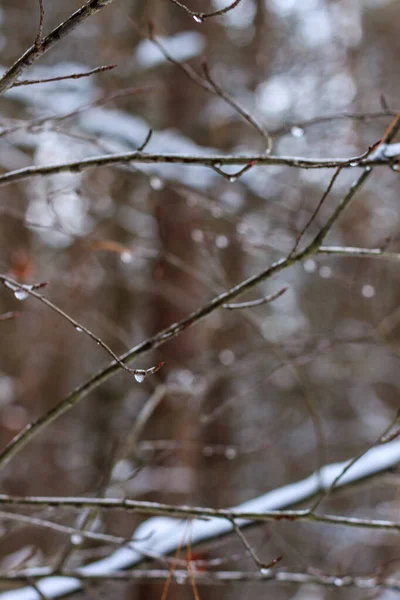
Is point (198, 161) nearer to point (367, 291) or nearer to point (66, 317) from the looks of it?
point (66, 317)

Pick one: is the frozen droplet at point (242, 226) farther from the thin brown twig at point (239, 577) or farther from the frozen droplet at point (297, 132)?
the thin brown twig at point (239, 577)

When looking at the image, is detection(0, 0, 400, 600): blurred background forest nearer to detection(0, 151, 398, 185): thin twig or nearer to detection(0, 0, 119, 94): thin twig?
detection(0, 151, 398, 185): thin twig

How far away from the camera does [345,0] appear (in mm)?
6062

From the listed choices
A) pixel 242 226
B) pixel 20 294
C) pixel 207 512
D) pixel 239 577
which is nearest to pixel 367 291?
pixel 242 226

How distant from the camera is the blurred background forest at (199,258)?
2.34 meters

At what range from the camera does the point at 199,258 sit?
530cm

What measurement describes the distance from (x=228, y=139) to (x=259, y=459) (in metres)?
5.14

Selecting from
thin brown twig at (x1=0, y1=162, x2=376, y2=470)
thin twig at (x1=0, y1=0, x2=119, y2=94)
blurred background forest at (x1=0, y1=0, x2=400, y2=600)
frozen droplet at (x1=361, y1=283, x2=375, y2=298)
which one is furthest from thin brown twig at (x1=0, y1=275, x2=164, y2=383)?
frozen droplet at (x1=361, y1=283, x2=375, y2=298)

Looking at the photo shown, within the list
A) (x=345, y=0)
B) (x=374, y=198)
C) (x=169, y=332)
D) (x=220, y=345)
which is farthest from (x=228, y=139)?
(x=169, y=332)

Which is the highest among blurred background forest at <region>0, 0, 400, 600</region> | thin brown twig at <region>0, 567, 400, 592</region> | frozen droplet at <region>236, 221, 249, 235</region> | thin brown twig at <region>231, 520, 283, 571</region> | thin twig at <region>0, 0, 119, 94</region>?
blurred background forest at <region>0, 0, 400, 600</region>

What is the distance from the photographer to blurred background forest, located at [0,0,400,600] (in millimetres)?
2336

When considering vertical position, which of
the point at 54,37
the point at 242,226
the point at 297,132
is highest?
the point at 242,226

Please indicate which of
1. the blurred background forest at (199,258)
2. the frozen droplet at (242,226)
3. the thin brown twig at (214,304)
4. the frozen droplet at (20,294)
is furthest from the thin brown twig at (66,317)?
the frozen droplet at (242,226)

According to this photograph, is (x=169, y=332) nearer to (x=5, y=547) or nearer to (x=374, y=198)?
(x=374, y=198)
